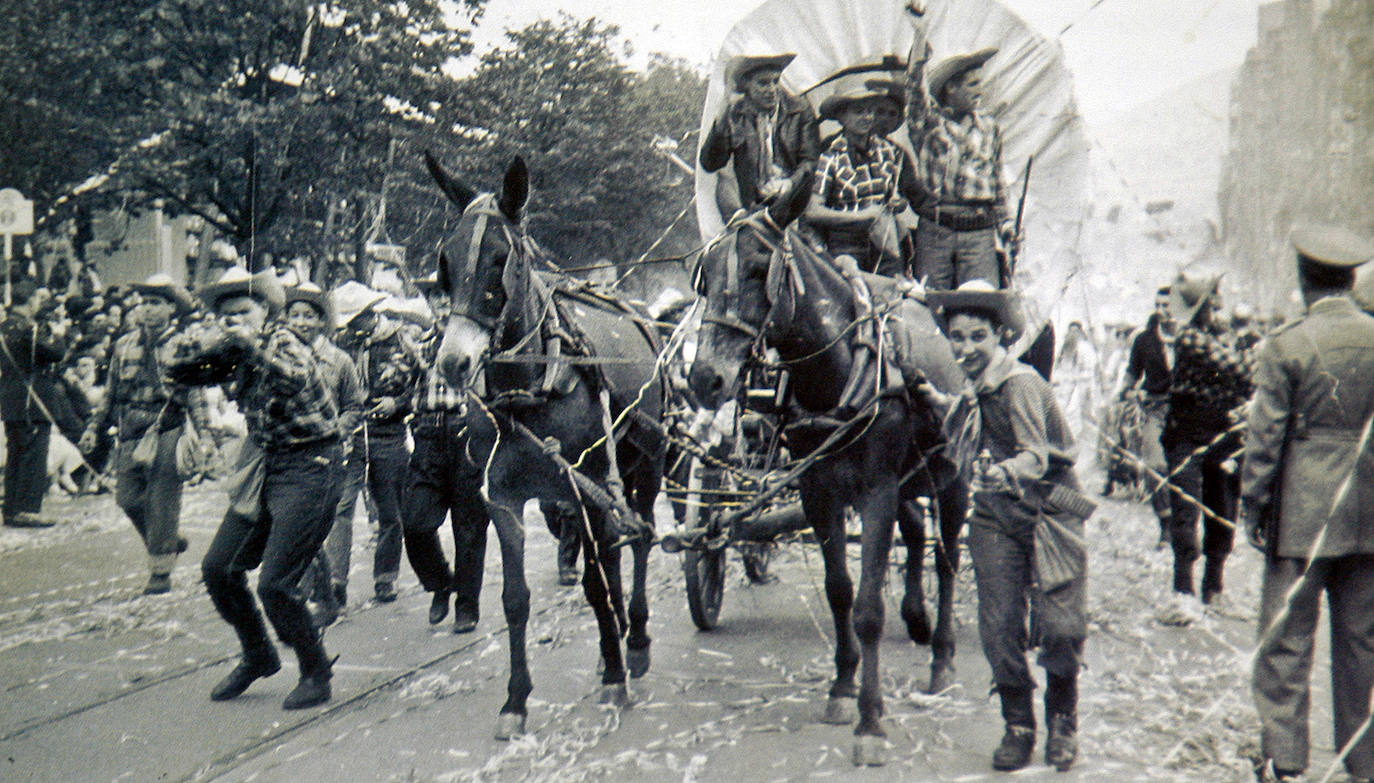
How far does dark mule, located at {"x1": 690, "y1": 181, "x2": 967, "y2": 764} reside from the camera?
4.35 m

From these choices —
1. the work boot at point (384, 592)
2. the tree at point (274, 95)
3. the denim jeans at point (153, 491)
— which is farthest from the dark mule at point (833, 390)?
the denim jeans at point (153, 491)

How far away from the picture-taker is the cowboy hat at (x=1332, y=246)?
13.1 feet

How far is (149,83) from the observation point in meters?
4.60

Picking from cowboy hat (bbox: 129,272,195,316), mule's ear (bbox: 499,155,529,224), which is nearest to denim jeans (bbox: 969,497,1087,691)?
mule's ear (bbox: 499,155,529,224)

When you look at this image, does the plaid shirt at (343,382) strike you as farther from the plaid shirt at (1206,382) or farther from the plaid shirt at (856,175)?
the plaid shirt at (1206,382)

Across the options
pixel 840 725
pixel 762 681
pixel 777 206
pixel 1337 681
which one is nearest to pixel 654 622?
pixel 762 681

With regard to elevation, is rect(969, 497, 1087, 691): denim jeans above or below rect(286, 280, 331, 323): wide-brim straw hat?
below

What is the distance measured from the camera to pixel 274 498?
5340mm

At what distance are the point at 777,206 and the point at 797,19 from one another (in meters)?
2.20

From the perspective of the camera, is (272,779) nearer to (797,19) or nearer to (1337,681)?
(1337,681)

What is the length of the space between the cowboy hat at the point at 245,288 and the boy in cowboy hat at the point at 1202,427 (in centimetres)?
574

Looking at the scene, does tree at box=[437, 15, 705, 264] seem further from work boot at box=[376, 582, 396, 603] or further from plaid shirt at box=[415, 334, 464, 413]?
work boot at box=[376, 582, 396, 603]

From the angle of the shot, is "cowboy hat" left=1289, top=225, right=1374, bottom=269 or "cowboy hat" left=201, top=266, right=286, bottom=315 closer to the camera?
"cowboy hat" left=1289, top=225, right=1374, bottom=269

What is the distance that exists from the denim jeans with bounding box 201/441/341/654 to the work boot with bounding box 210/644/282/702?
0.05 m
